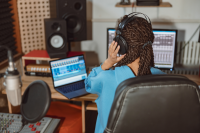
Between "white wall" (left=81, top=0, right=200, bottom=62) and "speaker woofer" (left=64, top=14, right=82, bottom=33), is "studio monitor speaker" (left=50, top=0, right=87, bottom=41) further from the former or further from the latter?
"white wall" (left=81, top=0, right=200, bottom=62)

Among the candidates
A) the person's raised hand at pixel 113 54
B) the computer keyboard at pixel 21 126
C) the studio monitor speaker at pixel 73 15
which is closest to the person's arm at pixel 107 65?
the person's raised hand at pixel 113 54

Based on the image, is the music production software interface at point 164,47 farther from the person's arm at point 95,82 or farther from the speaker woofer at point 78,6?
the person's arm at point 95,82

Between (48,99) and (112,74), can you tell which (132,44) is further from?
(48,99)

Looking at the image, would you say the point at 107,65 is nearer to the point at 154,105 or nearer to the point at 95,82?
the point at 95,82

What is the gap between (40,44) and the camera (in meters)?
2.36

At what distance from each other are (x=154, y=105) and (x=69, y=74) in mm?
1282

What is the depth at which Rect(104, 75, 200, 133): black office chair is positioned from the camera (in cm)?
70

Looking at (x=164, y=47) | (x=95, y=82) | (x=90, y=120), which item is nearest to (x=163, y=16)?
(x=164, y=47)

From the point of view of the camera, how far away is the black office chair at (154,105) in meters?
0.70

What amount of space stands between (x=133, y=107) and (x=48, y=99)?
273mm

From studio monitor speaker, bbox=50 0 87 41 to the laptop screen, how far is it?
317 millimetres

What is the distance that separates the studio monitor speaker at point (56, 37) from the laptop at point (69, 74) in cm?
13

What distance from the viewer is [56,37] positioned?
6.29 feet

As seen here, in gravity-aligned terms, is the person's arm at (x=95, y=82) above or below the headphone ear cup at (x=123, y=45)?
below
